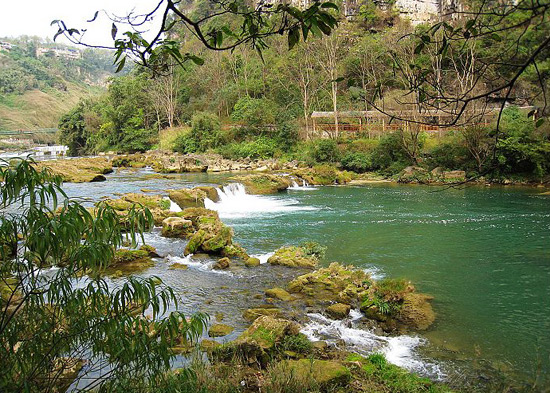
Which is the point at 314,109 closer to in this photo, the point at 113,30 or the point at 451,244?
the point at 451,244

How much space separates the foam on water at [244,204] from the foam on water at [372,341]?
9972 mm

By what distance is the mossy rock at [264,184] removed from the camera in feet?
69.7

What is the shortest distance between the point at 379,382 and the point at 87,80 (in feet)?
417

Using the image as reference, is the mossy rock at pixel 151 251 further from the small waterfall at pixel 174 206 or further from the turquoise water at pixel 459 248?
the small waterfall at pixel 174 206

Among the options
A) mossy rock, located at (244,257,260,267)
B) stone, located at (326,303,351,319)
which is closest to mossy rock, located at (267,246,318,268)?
mossy rock, located at (244,257,260,267)

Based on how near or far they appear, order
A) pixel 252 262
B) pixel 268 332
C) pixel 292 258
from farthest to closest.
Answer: pixel 292 258 → pixel 252 262 → pixel 268 332

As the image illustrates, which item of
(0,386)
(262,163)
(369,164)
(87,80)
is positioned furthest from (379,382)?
(87,80)

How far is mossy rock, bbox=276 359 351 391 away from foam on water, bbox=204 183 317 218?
11.8 metres

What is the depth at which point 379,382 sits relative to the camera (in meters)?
4.99

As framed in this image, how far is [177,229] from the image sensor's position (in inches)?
500

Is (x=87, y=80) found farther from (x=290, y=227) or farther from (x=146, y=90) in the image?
(x=290, y=227)

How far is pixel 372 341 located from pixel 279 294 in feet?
7.27

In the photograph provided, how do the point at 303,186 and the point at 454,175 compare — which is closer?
the point at 454,175

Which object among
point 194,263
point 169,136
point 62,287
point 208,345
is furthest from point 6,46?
point 62,287
